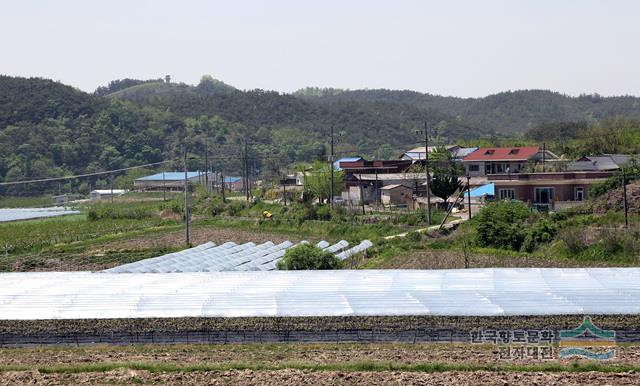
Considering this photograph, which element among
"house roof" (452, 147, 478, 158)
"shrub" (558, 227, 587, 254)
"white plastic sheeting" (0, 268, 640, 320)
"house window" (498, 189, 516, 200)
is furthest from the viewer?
"house roof" (452, 147, 478, 158)

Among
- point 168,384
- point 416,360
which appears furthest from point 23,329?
point 416,360

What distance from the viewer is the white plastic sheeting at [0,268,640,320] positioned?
624 inches

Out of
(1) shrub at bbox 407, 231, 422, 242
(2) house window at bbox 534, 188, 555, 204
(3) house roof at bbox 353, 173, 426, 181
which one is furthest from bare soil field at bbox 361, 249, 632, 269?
(3) house roof at bbox 353, 173, 426, 181

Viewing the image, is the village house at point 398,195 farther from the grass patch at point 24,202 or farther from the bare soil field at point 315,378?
the bare soil field at point 315,378

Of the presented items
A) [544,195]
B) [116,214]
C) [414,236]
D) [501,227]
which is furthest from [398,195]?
[501,227]

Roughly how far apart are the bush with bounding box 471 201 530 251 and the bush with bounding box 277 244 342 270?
663cm

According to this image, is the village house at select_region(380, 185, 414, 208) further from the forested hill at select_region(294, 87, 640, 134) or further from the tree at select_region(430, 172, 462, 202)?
the forested hill at select_region(294, 87, 640, 134)

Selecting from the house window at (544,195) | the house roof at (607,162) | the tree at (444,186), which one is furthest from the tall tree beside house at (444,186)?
the house roof at (607,162)

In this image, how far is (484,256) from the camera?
81.3 feet

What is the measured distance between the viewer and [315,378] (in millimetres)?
13078

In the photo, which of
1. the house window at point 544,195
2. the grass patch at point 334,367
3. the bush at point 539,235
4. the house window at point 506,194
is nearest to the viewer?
the grass patch at point 334,367

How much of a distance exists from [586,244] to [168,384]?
14.2 metres

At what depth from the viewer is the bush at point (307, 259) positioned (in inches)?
841

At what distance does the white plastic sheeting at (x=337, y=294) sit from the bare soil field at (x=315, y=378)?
2.52m
